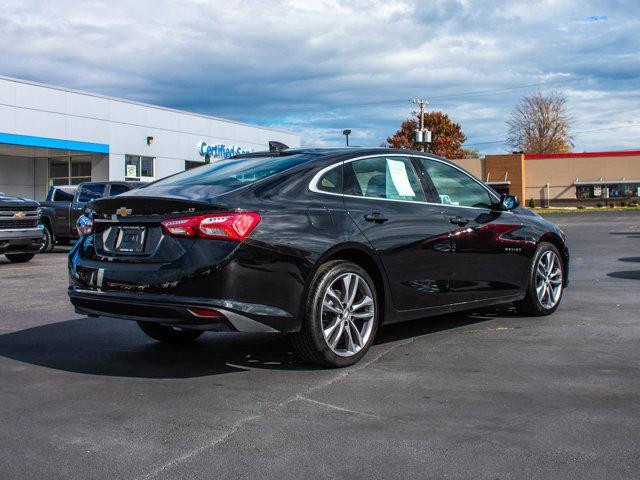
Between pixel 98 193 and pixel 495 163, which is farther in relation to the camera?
pixel 495 163

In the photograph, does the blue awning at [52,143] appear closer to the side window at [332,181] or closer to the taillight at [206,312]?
the side window at [332,181]

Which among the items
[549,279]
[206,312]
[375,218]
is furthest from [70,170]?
[206,312]

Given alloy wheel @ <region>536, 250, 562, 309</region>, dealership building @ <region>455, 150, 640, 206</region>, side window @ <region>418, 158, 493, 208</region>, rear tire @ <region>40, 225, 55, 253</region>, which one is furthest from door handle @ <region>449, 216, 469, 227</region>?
dealership building @ <region>455, 150, 640, 206</region>

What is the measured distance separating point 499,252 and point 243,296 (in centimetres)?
295

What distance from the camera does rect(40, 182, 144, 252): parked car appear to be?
60.4 feet

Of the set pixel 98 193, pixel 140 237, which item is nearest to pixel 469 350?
pixel 140 237

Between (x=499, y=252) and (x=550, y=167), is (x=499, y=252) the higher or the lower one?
the lower one

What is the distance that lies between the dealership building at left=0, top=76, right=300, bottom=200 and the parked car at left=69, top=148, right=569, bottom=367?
2696 cm

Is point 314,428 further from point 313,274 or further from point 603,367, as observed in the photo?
point 603,367

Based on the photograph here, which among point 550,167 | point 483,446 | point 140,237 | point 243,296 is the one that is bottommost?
point 483,446

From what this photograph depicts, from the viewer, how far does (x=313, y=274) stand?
A: 509 centimetres

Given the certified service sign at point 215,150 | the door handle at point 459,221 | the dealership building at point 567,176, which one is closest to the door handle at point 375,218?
the door handle at point 459,221

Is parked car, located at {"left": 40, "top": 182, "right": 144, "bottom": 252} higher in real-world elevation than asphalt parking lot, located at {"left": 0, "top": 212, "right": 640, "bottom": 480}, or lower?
higher

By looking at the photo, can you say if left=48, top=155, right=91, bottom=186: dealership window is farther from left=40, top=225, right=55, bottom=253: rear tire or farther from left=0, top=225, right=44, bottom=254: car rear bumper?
left=0, top=225, right=44, bottom=254: car rear bumper
